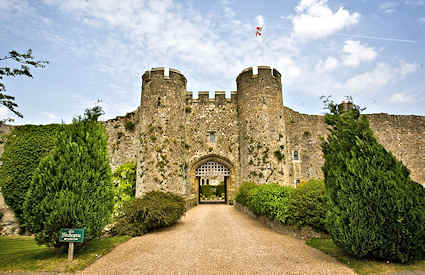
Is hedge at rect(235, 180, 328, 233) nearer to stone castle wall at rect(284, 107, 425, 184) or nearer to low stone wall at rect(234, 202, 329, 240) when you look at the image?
low stone wall at rect(234, 202, 329, 240)

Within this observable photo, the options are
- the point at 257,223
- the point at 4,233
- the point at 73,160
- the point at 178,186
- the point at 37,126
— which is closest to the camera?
the point at 73,160

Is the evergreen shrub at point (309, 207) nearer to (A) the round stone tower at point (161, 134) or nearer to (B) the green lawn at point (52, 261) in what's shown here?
(B) the green lawn at point (52, 261)

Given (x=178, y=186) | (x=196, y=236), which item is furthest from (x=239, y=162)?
(x=196, y=236)

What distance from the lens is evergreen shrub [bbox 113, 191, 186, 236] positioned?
25.8 ft

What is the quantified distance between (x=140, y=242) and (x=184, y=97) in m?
12.3

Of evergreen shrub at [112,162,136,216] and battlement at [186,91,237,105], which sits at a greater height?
battlement at [186,91,237,105]

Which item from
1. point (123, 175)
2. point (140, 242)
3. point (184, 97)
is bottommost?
point (140, 242)

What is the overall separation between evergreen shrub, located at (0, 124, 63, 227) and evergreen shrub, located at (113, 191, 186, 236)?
5.69 m

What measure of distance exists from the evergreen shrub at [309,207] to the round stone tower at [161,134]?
30.5ft

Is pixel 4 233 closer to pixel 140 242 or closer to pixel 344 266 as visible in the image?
pixel 140 242

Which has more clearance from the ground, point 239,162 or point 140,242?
point 239,162

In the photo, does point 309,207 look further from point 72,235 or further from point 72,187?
point 72,187

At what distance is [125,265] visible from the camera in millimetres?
4801

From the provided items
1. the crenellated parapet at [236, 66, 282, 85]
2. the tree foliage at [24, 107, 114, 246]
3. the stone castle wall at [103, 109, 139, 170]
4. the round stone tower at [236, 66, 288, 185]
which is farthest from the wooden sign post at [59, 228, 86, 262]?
the crenellated parapet at [236, 66, 282, 85]
